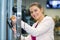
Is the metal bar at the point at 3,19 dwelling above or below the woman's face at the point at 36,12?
below

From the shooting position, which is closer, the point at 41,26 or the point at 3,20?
the point at 41,26

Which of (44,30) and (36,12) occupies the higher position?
(36,12)

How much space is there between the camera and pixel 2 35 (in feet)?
6.96

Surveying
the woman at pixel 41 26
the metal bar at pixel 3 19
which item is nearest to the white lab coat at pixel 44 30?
the woman at pixel 41 26

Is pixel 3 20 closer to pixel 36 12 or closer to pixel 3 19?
pixel 3 19

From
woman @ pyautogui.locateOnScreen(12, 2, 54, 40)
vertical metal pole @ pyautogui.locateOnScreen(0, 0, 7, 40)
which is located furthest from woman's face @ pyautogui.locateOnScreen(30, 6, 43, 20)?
vertical metal pole @ pyautogui.locateOnScreen(0, 0, 7, 40)

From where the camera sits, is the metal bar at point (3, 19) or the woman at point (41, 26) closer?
the woman at point (41, 26)

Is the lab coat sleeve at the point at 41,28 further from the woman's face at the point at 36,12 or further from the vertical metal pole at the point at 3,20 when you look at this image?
the vertical metal pole at the point at 3,20

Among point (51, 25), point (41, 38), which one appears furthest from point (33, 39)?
point (51, 25)

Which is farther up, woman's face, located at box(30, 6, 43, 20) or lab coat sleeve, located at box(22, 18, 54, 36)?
woman's face, located at box(30, 6, 43, 20)

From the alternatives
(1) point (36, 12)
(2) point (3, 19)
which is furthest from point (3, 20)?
(1) point (36, 12)

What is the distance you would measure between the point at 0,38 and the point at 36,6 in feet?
2.83

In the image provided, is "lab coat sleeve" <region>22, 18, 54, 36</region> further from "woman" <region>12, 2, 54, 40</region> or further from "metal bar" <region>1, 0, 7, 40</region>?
"metal bar" <region>1, 0, 7, 40</region>

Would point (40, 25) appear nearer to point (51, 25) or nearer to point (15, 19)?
point (51, 25)
